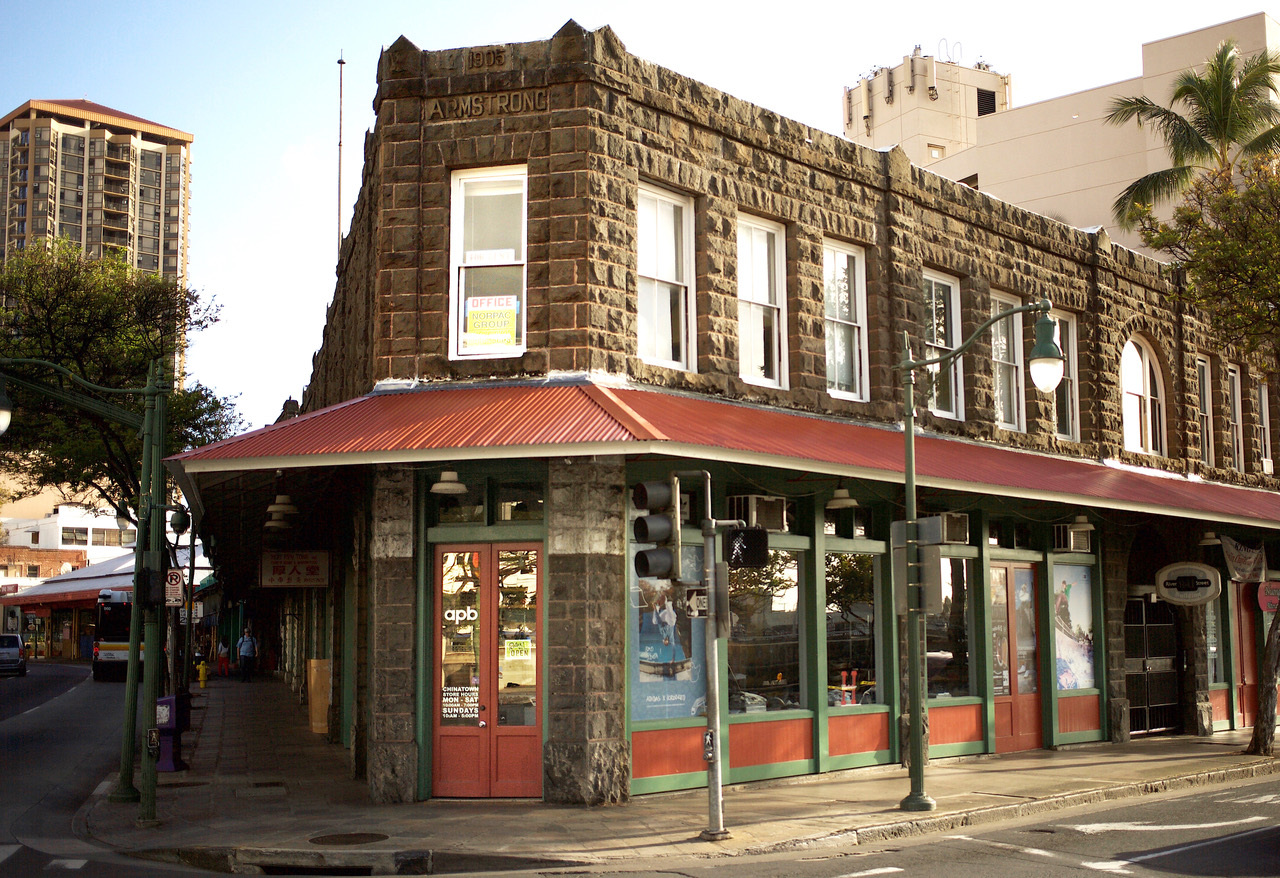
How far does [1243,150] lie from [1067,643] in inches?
405

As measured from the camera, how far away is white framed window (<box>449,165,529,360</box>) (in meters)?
13.6

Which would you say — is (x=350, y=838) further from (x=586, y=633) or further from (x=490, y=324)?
(x=490, y=324)

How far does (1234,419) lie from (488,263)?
1777 cm

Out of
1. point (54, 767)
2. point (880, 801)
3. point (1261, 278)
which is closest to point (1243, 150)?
point (1261, 278)

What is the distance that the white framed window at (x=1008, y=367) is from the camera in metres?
19.0

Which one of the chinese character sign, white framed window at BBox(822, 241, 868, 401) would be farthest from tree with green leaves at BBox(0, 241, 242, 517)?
white framed window at BBox(822, 241, 868, 401)

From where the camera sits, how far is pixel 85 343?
2950 cm

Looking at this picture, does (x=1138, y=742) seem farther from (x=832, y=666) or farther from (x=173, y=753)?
(x=173, y=753)

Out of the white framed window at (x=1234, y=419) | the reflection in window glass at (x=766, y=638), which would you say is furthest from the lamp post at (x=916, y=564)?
the white framed window at (x=1234, y=419)

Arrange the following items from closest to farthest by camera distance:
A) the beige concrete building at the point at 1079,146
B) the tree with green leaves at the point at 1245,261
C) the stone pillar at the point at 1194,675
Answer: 1. the tree with green leaves at the point at 1245,261
2. the stone pillar at the point at 1194,675
3. the beige concrete building at the point at 1079,146

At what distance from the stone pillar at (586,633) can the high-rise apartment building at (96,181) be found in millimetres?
124830

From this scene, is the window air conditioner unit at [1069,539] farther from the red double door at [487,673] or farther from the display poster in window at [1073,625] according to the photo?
the red double door at [487,673]

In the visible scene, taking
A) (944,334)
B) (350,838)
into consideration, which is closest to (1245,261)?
(944,334)

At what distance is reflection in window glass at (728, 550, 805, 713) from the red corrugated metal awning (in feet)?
6.23
